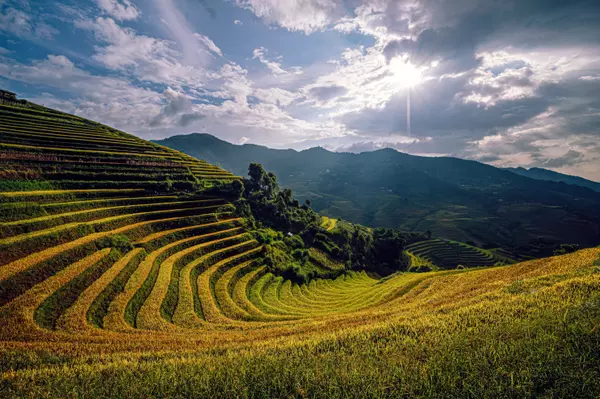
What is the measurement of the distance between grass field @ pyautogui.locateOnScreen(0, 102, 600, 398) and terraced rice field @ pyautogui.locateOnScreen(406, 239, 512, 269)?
81618 millimetres

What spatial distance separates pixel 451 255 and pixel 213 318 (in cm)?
11041

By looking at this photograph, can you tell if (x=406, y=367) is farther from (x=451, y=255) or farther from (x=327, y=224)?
(x=451, y=255)

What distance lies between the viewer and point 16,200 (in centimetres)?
2309

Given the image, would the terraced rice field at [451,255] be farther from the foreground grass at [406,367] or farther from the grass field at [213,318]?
the foreground grass at [406,367]

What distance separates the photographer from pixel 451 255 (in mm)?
101688

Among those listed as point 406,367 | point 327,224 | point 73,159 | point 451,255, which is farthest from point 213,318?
point 451,255

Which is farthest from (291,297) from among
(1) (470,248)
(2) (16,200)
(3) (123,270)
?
(1) (470,248)

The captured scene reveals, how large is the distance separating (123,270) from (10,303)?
6.67m

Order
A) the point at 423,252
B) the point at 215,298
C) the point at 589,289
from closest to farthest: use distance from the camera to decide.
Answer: the point at 589,289
the point at 215,298
the point at 423,252

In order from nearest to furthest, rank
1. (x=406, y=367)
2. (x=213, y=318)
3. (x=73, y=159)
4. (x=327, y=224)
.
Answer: (x=406, y=367), (x=213, y=318), (x=73, y=159), (x=327, y=224)

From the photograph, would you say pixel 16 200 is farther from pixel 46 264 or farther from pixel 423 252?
pixel 423 252

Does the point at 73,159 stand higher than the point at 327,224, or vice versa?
the point at 73,159

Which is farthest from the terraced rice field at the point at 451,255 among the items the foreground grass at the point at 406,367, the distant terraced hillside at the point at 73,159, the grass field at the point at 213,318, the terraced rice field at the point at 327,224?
the foreground grass at the point at 406,367

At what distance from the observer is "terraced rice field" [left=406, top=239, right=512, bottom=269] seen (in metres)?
94.1
